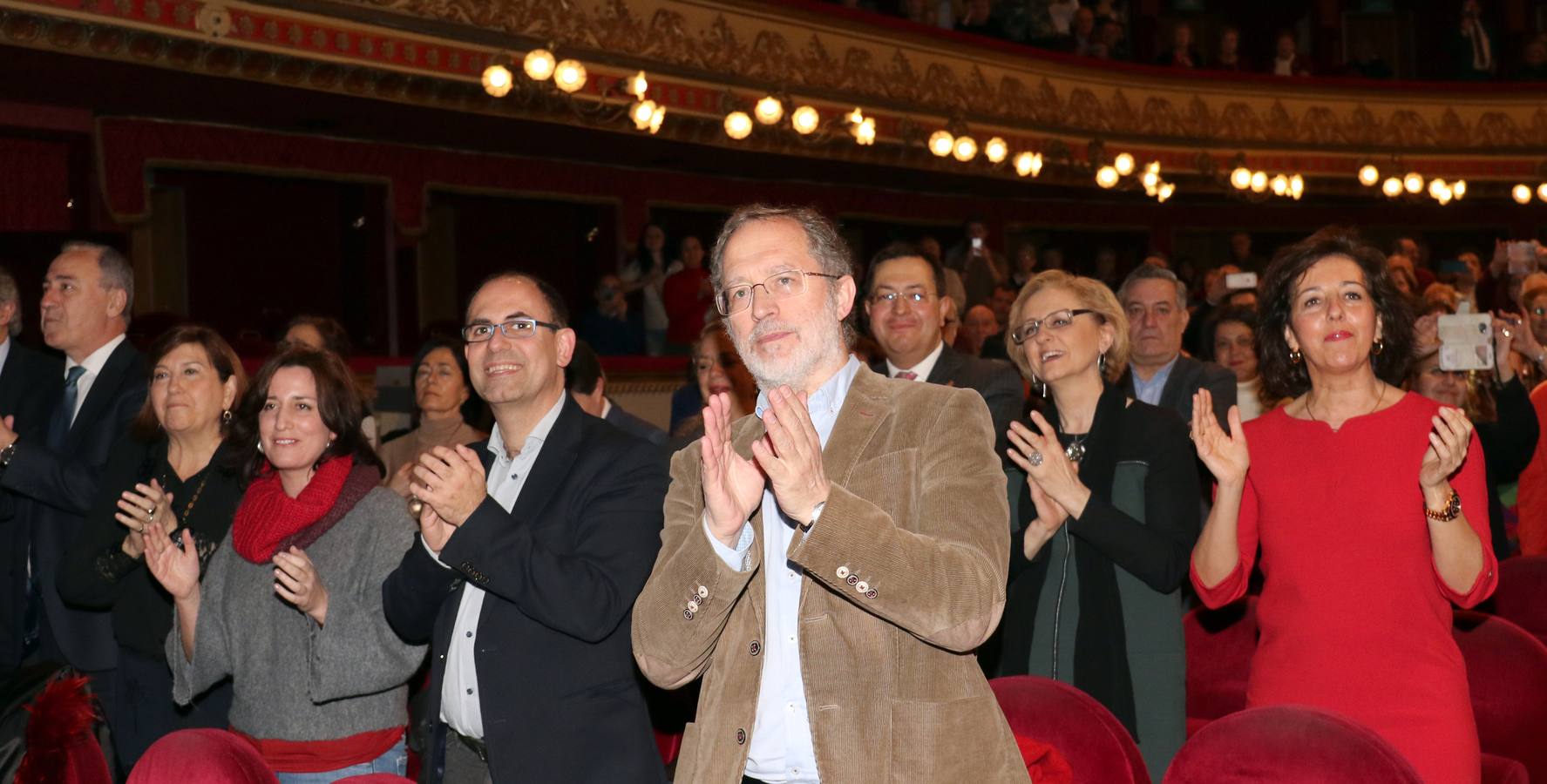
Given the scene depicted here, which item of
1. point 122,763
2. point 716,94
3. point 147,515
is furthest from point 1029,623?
point 716,94

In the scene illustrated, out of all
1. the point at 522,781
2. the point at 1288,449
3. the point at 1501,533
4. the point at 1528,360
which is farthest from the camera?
the point at 1528,360

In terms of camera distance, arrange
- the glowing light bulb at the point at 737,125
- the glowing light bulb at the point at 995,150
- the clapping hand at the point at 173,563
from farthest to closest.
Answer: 1. the glowing light bulb at the point at 995,150
2. the glowing light bulb at the point at 737,125
3. the clapping hand at the point at 173,563

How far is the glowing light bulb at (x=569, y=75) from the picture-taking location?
869cm

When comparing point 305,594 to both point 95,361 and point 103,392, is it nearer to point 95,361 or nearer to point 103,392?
point 103,392

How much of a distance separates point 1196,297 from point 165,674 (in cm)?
925

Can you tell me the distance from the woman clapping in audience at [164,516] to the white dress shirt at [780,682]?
175 cm

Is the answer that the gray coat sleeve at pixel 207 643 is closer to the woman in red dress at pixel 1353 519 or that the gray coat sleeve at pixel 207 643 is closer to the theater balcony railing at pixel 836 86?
the woman in red dress at pixel 1353 519

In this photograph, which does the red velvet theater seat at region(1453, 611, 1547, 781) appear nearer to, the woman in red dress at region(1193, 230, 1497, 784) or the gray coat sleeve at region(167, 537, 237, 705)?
the woman in red dress at region(1193, 230, 1497, 784)

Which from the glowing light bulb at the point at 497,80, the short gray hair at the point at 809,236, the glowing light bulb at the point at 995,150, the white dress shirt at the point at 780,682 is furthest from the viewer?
the glowing light bulb at the point at 995,150

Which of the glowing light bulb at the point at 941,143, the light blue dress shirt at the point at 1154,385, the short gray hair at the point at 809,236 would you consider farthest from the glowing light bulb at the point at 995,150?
the short gray hair at the point at 809,236

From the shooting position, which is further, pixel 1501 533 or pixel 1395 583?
pixel 1501 533

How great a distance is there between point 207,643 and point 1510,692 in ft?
8.12

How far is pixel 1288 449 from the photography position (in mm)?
2623

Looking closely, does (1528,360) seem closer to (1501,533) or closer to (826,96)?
(1501,533)
